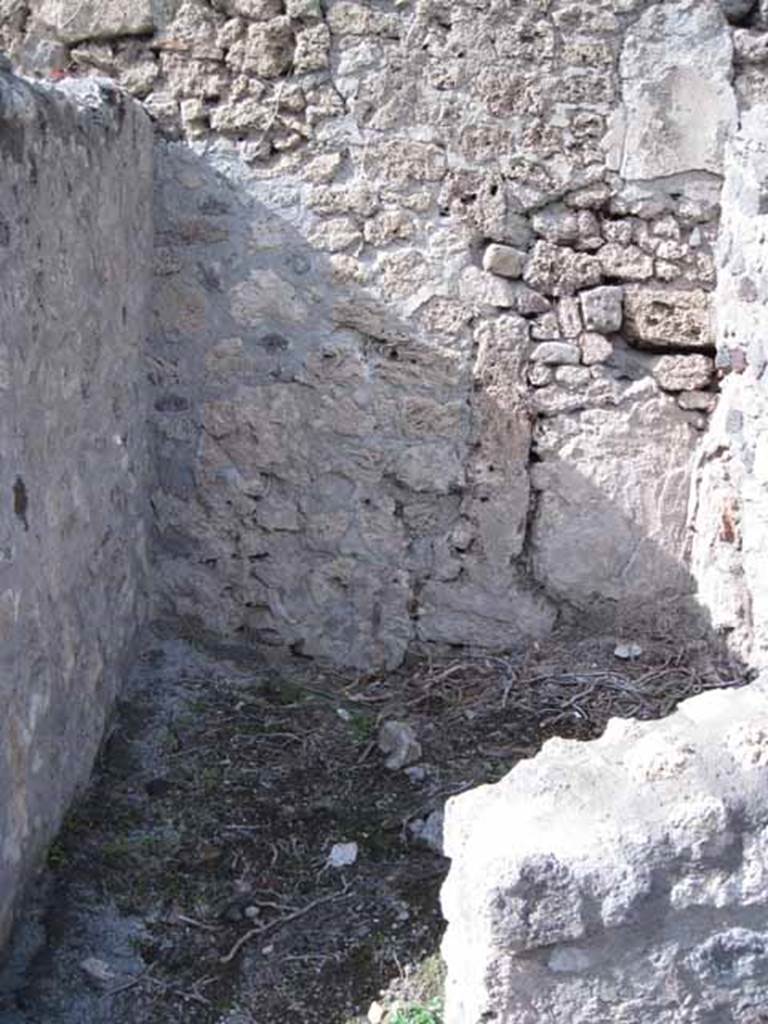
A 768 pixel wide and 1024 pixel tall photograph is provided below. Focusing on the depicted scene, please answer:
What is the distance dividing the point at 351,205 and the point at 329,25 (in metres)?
0.50

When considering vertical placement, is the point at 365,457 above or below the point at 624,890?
above

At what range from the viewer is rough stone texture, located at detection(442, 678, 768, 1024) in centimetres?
207

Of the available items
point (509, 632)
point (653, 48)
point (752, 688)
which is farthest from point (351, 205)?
point (752, 688)

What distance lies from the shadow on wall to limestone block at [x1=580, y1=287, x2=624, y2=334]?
14 centimetres

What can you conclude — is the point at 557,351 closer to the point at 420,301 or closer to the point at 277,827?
the point at 420,301

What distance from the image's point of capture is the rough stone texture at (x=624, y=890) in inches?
81.4

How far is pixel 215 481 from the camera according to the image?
4.02 m

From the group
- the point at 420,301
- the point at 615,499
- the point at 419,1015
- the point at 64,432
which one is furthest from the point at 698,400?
the point at 419,1015

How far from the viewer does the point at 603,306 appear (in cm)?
381

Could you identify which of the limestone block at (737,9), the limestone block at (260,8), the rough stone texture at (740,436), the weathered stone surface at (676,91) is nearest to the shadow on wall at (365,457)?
the rough stone texture at (740,436)

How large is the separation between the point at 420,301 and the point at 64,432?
122cm

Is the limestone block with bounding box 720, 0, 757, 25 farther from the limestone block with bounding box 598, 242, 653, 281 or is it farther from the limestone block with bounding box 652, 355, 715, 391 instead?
the limestone block with bounding box 652, 355, 715, 391

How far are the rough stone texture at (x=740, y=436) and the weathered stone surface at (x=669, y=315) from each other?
5 cm

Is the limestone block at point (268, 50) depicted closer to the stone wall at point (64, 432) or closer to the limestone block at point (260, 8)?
the limestone block at point (260, 8)
